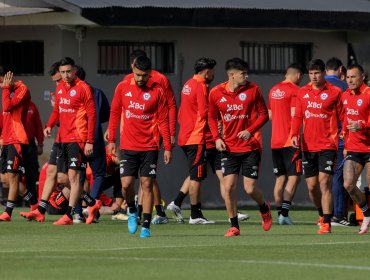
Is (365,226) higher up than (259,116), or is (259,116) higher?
(259,116)

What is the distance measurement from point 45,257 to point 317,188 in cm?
643

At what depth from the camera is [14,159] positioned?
22.3 meters

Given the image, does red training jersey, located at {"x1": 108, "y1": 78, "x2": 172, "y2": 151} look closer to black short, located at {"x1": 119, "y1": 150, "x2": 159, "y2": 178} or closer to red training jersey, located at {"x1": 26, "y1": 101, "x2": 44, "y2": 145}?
black short, located at {"x1": 119, "y1": 150, "x2": 159, "y2": 178}

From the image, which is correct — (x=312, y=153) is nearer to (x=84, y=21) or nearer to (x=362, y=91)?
(x=362, y=91)

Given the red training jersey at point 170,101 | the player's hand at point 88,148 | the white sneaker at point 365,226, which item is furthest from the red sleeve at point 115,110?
the white sneaker at point 365,226

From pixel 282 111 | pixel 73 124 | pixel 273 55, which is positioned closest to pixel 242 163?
pixel 73 124

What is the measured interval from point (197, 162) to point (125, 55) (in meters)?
6.12

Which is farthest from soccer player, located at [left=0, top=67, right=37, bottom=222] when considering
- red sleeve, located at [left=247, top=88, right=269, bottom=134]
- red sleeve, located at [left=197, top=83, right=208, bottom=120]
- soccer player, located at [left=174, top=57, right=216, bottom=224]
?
red sleeve, located at [left=247, top=88, right=269, bottom=134]

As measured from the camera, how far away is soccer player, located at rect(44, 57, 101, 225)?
68.3 feet

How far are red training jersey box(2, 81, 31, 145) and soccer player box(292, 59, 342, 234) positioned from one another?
15.6ft

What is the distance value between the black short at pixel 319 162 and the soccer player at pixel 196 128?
96.3 inches

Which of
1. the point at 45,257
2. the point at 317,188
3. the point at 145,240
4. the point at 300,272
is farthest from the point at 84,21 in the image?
the point at 300,272

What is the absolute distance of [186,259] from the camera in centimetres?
1426

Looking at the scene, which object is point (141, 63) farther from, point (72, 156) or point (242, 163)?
point (72, 156)
